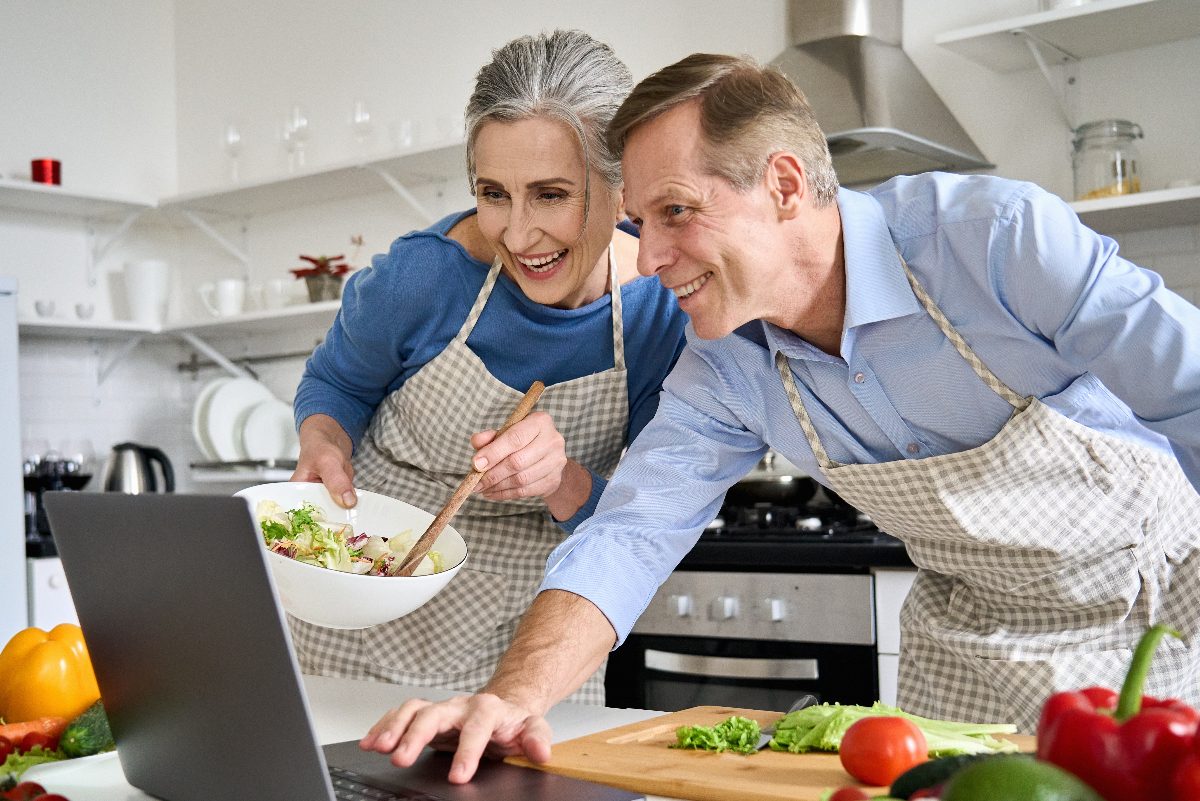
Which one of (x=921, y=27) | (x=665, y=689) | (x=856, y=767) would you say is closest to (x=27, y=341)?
(x=665, y=689)

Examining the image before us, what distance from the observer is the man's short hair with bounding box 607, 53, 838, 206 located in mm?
1368

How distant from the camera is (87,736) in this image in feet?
3.74

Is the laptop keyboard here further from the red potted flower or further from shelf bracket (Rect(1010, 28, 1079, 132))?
the red potted flower

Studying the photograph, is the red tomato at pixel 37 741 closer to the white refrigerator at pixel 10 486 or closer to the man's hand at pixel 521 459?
the man's hand at pixel 521 459

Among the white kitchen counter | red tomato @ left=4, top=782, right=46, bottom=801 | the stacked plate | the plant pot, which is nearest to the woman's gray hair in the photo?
the white kitchen counter

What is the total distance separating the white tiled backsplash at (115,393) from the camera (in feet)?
14.5

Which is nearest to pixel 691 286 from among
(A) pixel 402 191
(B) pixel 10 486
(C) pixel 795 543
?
(C) pixel 795 543

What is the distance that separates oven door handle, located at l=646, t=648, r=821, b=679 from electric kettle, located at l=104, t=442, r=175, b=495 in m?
2.06

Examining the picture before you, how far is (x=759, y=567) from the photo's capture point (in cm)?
271

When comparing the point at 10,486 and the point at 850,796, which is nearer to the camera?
the point at 850,796

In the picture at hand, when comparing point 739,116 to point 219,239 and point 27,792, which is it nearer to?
point 27,792

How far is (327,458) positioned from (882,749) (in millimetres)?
971

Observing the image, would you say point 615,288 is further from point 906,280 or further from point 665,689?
point 665,689

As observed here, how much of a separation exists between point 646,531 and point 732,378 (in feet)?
0.71
